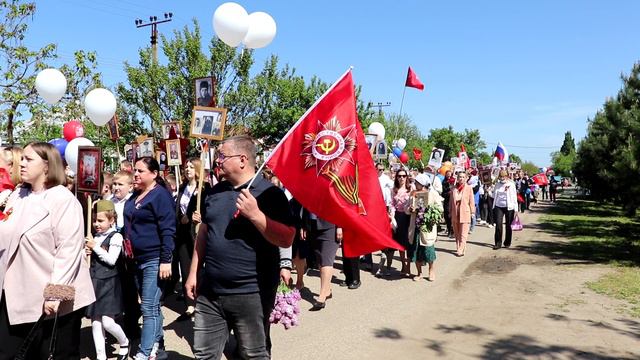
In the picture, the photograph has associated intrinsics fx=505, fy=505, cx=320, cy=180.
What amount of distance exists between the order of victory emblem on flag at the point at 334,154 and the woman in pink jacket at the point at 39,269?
65.4 inches

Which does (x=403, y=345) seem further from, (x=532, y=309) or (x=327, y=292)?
(x=532, y=309)

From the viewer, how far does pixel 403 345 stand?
17.6 ft

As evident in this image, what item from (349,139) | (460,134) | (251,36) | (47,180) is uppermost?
(460,134)

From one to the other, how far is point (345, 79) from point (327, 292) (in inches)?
152

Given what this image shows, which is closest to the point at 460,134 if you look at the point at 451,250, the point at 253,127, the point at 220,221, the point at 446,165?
the point at 253,127

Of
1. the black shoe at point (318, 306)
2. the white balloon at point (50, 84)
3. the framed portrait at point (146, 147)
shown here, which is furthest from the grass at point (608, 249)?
the white balloon at point (50, 84)

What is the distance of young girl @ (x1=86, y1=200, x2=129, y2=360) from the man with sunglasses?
65.6 inches

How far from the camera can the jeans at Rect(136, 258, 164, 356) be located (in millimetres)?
4578

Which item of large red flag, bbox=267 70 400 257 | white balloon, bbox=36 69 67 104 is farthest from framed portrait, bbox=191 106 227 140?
white balloon, bbox=36 69 67 104

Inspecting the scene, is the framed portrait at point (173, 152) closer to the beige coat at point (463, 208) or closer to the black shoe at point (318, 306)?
the black shoe at point (318, 306)

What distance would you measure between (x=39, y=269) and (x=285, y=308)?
2.05 m

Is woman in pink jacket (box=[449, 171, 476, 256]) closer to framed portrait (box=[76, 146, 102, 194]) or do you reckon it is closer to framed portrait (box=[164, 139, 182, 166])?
framed portrait (box=[164, 139, 182, 166])

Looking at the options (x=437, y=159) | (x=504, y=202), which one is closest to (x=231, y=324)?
(x=504, y=202)

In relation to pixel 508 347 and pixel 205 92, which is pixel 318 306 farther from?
pixel 205 92
